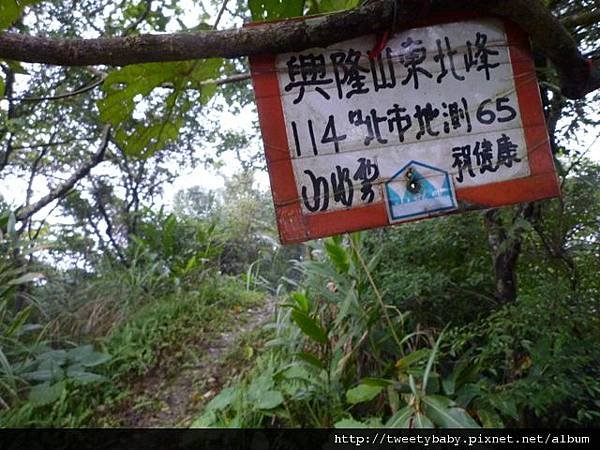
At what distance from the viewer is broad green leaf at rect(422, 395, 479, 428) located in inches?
42.2

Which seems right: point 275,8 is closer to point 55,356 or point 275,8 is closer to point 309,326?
point 309,326

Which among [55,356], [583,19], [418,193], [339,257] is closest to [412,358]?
[339,257]

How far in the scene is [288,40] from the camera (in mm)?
Result: 647

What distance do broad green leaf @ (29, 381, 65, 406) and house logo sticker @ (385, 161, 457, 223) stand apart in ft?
6.57

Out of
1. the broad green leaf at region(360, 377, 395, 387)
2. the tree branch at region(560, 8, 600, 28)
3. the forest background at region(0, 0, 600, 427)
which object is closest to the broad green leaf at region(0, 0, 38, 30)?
the forest background at region(0, 0, 600, 427)

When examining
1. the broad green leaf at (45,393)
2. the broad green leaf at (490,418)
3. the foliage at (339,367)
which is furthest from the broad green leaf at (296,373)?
the broad green leaf at (45,393)

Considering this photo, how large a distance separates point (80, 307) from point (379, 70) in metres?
2.86

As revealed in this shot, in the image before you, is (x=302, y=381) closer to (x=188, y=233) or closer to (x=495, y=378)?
(x=495, y=378)

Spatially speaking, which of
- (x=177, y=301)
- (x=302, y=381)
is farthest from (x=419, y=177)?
(x=177, y=301)

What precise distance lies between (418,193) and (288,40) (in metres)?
0.33

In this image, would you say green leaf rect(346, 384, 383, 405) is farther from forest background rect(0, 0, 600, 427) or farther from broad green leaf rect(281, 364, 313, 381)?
broad green leaf rect(281, 364, 313, 381)

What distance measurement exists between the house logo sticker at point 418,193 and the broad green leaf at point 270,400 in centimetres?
110

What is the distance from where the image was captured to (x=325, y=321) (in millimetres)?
1822

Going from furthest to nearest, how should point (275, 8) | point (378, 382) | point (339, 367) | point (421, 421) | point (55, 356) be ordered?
point (55, 356) → point (339, 367) → point (378, 382) → point (421, 421) → point (275, 8)
